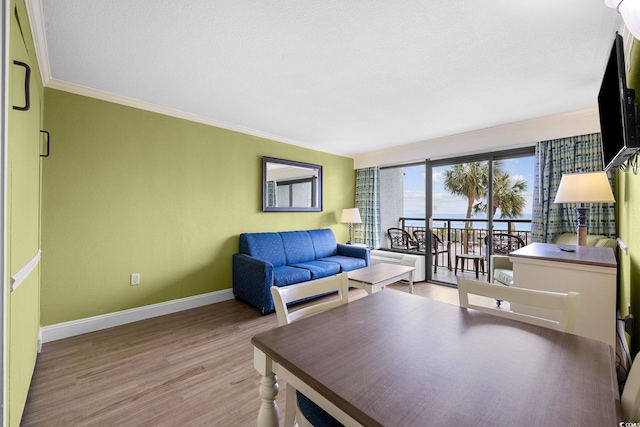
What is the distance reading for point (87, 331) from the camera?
2762 mm

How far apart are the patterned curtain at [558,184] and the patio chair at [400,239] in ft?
7.83

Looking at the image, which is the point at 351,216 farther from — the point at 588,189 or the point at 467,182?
the point at 588,189

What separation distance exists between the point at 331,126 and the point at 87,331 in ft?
11.8

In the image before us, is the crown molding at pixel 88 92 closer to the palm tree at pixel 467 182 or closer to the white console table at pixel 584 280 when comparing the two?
the palm tree at pixel 467 182

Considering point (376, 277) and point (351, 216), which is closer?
point (376, 277)

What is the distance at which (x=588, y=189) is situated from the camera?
246 centimetres

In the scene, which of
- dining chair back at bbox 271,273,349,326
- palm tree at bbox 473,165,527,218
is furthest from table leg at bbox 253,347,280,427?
palm tree at bbox 473,165,527,218

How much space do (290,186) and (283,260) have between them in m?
1.28

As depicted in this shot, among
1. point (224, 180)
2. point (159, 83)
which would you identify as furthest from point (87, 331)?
point (159, 83)

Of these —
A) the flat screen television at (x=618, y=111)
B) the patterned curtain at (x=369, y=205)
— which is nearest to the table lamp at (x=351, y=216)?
the patterned curtain at (x=369, y=205)

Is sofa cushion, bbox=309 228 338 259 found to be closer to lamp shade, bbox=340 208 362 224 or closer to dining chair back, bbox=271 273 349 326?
lamp shade, bbox=340 208 362 224

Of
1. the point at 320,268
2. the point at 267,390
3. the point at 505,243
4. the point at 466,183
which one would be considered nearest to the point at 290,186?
the point at 320,268

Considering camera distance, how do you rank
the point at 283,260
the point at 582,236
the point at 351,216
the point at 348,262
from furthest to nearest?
the point at 351,216
the point at 348,262
the point at 283,260
the point at 582,236

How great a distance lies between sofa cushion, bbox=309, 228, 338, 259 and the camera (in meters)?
4.56
